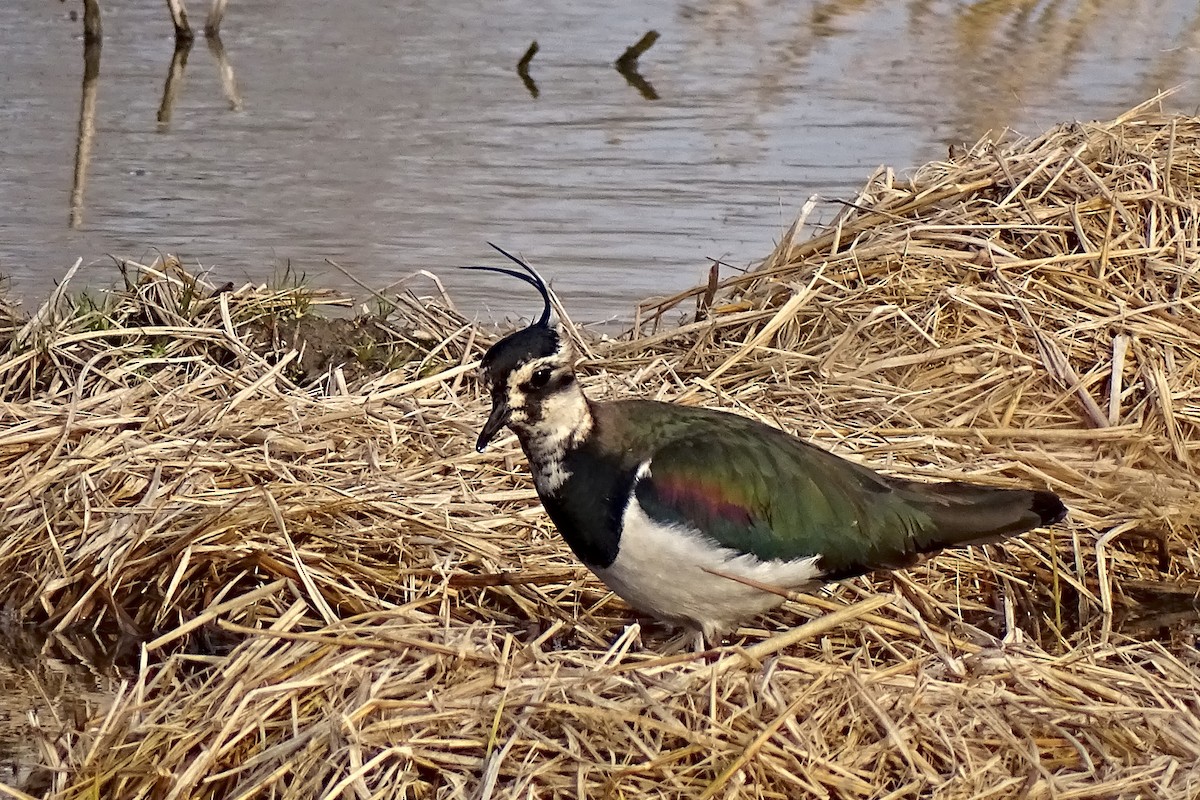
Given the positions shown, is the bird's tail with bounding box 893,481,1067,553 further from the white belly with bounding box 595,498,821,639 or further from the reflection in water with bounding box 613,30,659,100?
the reflection in water with bounding box 613,30,659,100

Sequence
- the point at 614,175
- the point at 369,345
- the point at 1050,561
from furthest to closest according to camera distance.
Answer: the point at 614,175 < the point at 369,345 < the point at 1050,561

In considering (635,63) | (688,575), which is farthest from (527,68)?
(688,575)

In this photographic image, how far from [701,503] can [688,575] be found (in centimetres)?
17

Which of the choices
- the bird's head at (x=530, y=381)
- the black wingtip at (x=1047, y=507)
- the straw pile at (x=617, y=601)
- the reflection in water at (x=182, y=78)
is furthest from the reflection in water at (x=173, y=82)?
the black wingtip at (x=1047, y=507)

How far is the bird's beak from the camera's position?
389cm

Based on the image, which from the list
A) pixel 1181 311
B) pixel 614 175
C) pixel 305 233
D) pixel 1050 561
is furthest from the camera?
pixel 614 175

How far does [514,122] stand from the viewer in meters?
11.0

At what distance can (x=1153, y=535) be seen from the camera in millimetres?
4996

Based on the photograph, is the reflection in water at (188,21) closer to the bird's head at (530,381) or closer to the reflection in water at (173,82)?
the reflection in water at (173,82)

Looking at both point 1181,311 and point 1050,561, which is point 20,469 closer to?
point 1050,561

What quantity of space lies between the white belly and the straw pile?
0.37ft

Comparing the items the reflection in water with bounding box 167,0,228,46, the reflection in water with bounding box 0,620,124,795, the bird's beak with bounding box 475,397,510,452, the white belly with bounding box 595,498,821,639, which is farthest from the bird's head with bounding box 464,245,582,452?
the reflection in water with bounding box 167,0,228,46

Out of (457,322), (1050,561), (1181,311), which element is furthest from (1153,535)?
(457,322)

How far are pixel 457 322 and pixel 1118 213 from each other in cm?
242
